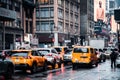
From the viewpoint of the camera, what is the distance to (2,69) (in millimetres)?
21141

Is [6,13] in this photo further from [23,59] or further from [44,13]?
[44,13]

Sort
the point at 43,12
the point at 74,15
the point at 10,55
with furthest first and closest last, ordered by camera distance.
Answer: the point at 74,15 → the point at 43,12 → the point at 10,55

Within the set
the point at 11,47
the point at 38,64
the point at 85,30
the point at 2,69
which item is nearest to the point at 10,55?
the point at 38,64

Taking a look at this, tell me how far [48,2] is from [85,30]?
3040cm

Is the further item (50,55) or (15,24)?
(15,24)

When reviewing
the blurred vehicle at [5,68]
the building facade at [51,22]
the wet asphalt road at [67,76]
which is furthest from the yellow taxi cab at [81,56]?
the building facade at [51,22]

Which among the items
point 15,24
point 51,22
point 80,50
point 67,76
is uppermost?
point 51,22

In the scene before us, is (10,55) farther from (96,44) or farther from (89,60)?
(96,44)

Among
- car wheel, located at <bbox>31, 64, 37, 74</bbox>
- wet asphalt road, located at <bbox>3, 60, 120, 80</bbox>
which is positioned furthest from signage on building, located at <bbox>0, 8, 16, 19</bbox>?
car wheel, located at <bbox>31, 64, 37, 74</bbox>

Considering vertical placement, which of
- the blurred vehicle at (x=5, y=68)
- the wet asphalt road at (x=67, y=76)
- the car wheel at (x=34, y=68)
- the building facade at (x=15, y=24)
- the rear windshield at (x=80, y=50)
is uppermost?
the building facade at (x=15, y=24)

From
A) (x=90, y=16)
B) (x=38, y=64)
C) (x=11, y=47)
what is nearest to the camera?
(x=38, y=64)

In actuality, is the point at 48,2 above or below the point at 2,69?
above

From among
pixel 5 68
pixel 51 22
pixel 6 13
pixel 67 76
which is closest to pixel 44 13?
pixel 51 22

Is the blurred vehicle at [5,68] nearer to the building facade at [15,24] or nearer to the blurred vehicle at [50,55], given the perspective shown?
the blurred vehicle at [50,55]
